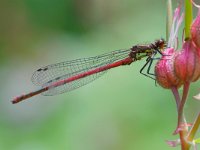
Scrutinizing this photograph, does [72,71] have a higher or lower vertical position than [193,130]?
lower

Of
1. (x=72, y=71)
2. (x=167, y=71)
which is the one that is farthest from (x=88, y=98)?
(x=167, y=71)

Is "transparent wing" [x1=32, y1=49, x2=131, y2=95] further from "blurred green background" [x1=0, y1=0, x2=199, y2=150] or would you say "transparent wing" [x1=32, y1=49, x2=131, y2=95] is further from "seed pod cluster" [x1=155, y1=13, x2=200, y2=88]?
"seed pod cluster" [x1=155, y1=13, x2=200, y2=88]

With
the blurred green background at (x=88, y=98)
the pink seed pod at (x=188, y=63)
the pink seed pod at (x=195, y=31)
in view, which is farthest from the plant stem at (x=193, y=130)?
the blurred green background at (x=88, y=98)

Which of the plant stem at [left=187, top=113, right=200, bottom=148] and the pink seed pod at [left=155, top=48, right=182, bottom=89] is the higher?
the pink seed pod at [left=155, top=48, right=182, bottom=89]

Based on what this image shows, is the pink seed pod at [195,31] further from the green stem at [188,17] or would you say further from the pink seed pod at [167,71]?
the pink seed pod at [167,71]

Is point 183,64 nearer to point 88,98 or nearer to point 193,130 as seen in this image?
point 193,130

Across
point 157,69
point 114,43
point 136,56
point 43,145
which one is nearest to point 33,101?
point 43,145

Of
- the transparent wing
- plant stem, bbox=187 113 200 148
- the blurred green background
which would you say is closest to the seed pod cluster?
plant stem, bbox=187 113 200 148
